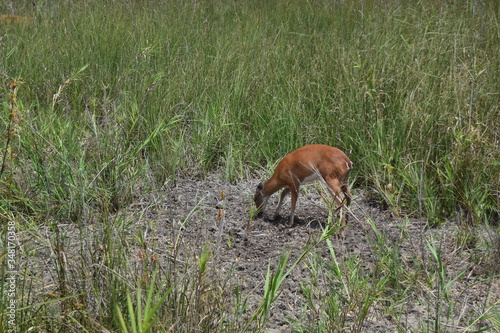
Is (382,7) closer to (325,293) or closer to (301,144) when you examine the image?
(301,144)

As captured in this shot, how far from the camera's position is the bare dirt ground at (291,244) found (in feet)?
10.8

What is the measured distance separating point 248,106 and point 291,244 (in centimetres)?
192

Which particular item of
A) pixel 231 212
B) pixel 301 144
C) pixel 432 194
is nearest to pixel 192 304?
pixel 231 212

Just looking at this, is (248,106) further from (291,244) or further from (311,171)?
(291,244)

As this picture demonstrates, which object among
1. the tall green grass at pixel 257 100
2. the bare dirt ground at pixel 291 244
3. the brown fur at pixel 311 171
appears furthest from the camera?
the tall green grass at pixel 257 100

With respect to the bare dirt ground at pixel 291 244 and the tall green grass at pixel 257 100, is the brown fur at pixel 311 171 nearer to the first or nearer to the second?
the bare dirt ground at pixel 291 244

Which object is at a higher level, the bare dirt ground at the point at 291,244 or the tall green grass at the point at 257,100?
the tall green grass at the point at 257,100

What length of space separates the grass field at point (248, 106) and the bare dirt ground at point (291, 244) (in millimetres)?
183

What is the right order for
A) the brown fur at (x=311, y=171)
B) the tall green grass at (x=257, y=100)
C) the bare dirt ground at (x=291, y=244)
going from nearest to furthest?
the bare dirt ground at (x=291, y=244), the brown fur at (x=311, y=171), the tall green grass at (x=257, y=100)

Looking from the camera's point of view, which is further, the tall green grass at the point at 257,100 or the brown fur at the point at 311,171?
the tall green grass at the point at 257,100

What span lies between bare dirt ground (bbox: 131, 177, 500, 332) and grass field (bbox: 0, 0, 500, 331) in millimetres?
183

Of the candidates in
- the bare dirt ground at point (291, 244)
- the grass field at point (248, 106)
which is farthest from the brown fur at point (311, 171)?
the grass field at point (248, 106)

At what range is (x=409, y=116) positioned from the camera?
504cm

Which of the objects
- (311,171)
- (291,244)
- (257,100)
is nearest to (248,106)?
(257,100)
